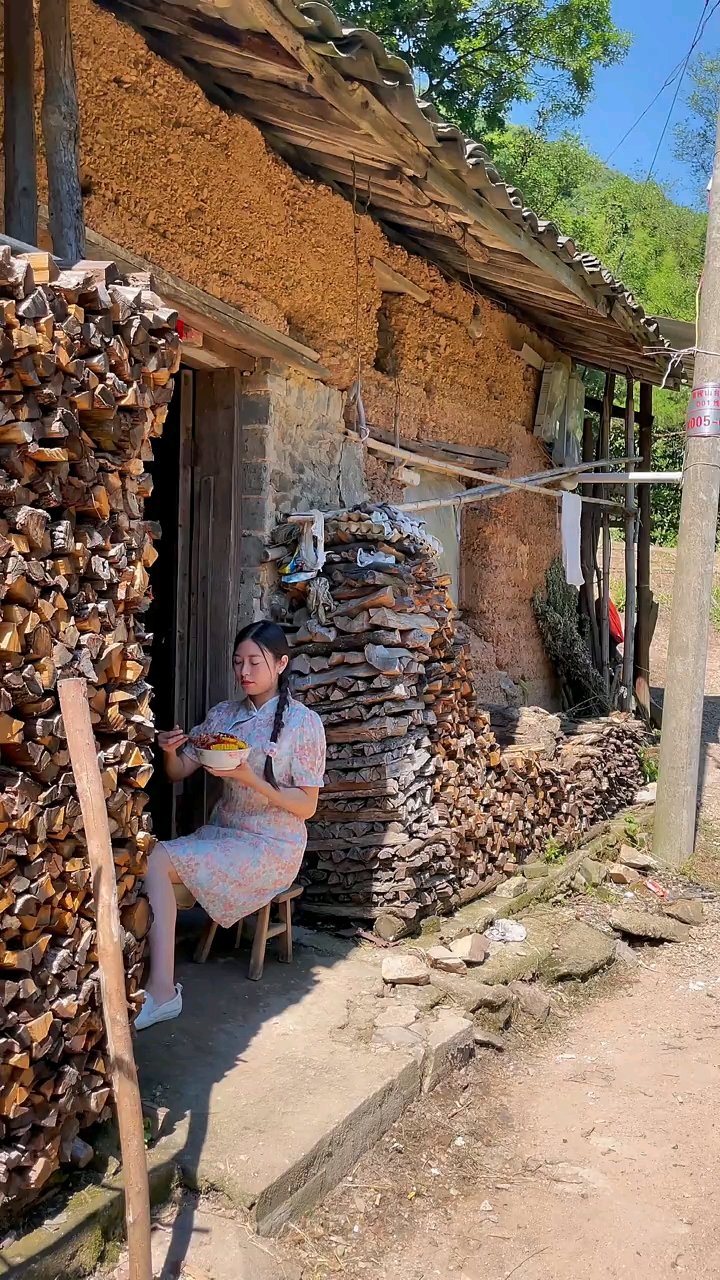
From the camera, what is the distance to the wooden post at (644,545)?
1026 centimetres

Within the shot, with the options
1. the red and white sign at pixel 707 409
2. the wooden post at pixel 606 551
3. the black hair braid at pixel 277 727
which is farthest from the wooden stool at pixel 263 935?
the wooden post at pixel 606 551

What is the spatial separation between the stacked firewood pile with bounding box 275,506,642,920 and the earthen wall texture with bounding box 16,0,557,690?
1193 millimetres

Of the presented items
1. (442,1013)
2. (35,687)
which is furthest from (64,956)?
(442,1013)

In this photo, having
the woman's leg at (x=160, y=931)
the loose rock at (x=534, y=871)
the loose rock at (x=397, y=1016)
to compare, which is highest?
the woman's leg at (x=160, y=931)

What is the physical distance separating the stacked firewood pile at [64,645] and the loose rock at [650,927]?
4.02 metres

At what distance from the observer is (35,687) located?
245 centimetres

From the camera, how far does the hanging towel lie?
28.4 feet

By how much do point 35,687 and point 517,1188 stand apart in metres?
2.36

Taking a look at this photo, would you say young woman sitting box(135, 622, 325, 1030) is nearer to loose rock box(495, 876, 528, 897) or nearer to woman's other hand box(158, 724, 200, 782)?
woman's other hand box(158, 724, 200, 782)

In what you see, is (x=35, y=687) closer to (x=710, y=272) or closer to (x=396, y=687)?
(x=396, y=687)

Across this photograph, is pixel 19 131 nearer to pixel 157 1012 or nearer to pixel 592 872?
pixel 157 1012

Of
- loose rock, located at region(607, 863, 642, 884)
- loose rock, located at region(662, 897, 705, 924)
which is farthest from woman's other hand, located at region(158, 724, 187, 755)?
loose rock, located at region(607, 863, 642, 884)

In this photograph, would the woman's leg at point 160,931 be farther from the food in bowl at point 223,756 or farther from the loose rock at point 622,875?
the loose rock at point 622,875

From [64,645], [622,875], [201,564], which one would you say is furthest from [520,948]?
[64,645]
